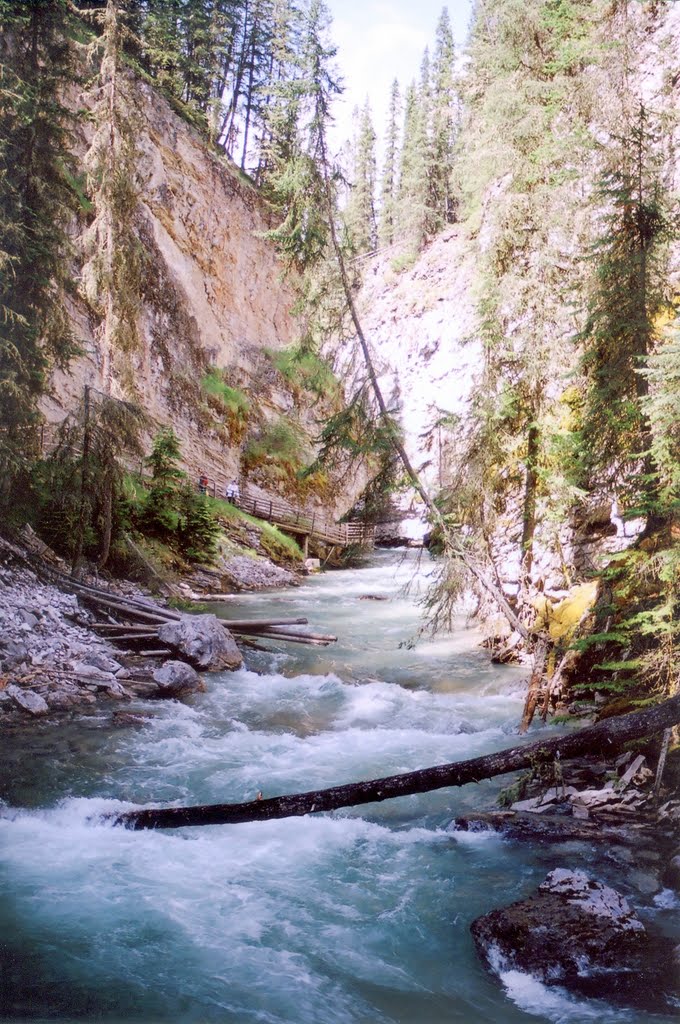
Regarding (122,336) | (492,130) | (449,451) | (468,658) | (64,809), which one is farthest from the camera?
(492,130)

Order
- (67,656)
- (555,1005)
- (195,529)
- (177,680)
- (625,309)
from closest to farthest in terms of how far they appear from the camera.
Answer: (555,1005) < (625,309) < (67,656) < (177,680) < (195,529)

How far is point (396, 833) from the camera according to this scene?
252 inches

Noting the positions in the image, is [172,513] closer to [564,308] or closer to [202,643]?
[202,643]

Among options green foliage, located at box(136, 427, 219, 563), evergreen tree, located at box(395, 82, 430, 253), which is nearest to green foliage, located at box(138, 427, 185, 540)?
green foliage, located at box(136, 427, 219, 563)

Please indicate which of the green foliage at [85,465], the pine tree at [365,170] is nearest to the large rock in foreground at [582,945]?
the green foliage at [85,465]

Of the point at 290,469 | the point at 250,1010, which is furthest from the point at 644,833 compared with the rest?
the point at 290,469

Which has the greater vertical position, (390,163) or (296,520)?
(390,163)

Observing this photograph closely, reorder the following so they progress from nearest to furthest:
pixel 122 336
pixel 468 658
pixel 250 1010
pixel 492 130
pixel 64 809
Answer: pixel 250 1010 → pixel 64 809 → pixel 468 658 → pixel 122 336 → pixel 492 130

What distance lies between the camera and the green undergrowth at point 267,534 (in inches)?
952

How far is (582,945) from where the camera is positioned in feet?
14.0

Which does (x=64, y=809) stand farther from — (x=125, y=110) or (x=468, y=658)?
(x=125, y=110)

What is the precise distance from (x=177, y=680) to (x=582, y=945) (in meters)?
7.15

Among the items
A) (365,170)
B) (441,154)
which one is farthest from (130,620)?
(365,170)

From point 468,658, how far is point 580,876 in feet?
28.2
